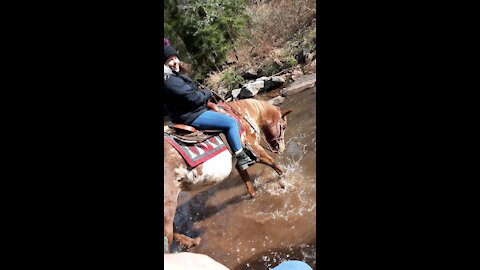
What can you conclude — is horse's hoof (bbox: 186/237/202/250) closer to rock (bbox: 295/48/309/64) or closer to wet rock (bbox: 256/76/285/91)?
rock (bbox: 295/48/309/64)

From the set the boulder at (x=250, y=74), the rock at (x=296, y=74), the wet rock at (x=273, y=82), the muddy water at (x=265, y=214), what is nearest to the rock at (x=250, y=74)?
the boulder at (x=250, y=74)

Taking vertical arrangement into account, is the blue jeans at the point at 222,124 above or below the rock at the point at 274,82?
above

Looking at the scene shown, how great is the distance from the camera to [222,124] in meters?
2.32

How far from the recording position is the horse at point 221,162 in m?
1.91

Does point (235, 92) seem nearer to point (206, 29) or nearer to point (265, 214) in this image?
point (206, 29)

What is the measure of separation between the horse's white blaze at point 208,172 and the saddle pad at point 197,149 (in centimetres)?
4

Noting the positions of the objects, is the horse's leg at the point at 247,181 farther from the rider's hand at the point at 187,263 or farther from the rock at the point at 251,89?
the rider's hand at the point at 187,263

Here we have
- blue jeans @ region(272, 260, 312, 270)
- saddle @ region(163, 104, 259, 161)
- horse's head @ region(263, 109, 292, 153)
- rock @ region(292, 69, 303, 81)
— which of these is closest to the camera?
blue jeans @ region(272, 260, 312, 270)

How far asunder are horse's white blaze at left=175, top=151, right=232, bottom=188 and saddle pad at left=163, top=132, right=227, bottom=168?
40 mm

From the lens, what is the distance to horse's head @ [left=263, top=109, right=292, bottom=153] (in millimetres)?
3086

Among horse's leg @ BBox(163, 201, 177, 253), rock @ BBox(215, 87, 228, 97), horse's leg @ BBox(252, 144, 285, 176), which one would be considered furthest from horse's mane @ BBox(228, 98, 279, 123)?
horse's leg @ BBox(163, 201, 177, 253)
